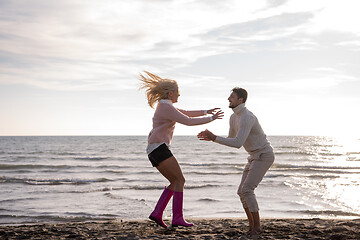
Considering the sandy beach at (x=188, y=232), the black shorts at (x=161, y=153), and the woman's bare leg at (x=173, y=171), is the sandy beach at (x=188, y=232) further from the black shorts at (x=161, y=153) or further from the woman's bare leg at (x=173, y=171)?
the black shorts at (x=161, y=153)

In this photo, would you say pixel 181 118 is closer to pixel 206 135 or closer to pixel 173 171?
pixel 206 135

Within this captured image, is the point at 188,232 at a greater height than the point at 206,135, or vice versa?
the point at 206,135

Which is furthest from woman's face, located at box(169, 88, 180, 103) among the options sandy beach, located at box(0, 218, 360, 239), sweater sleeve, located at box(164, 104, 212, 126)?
sandy beach, located at box(0, 218, 360, 239)

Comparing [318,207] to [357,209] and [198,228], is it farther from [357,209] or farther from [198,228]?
[198,228]

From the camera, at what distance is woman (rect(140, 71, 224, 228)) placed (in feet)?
17.3

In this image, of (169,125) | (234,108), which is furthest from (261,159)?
(169,125)

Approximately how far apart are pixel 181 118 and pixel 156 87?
26.0 inches

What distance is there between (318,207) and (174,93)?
5967mm

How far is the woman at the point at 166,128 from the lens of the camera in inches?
208

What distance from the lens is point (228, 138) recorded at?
5.01 metres

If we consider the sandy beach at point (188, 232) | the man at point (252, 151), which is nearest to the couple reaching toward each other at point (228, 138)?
the man at point (252, 151)

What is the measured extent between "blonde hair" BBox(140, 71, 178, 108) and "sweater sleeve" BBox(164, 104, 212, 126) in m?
0.29

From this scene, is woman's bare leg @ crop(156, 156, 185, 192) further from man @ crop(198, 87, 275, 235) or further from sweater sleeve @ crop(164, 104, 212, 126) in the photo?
man @ crop(198, 87, 275, 235)

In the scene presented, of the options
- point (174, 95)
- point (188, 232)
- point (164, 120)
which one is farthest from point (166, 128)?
point (188, 232)
